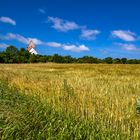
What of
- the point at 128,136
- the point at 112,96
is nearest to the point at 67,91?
the point at 112,96

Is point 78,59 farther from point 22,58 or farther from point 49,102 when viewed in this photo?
Answer: point 49,102

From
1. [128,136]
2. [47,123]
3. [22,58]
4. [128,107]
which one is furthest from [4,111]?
[22,58]

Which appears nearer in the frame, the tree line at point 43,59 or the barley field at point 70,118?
the barley field at point 70,118

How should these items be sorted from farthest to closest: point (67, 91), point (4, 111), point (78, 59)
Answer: point (78, 59) < point (67, 91) < point (4, 111)

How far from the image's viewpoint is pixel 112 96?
1320 centimetres

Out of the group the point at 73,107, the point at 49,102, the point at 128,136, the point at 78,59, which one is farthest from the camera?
the point at 78,59

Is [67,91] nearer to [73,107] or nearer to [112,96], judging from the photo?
[112,96]

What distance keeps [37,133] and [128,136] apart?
187 cm

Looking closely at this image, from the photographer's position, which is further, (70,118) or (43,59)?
(43,59)

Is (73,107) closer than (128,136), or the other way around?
(128,136)

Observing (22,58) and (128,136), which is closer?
(128,136)

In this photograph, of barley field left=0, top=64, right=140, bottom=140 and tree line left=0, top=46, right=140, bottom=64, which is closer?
barley field left=0, top=64, right=140, bottom=140

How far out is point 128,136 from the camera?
7.78 m

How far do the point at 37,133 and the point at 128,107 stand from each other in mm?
4074
